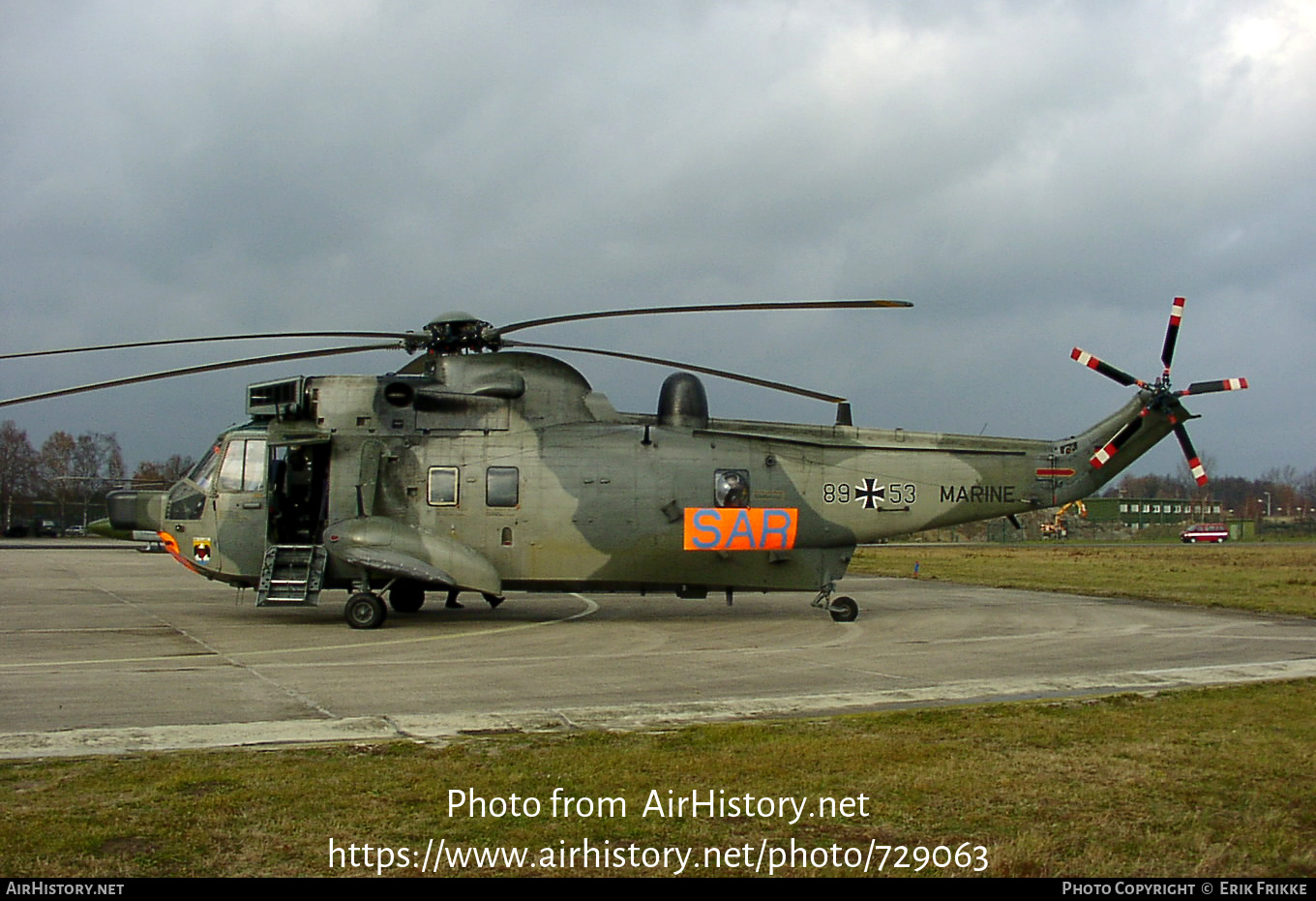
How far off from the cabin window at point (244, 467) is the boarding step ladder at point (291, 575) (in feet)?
4.25

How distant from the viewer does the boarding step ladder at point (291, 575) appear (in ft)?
54.3

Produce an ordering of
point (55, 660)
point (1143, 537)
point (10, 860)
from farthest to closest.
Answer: point (1143, 537) < point (55, 660) < point (10, 860)

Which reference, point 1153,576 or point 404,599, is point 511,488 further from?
point 1153,576

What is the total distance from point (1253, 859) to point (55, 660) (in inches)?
501

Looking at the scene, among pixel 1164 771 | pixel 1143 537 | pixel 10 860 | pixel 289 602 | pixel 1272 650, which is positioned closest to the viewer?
pixel 10 860

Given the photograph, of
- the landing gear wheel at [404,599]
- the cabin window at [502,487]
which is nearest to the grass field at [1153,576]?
the cabin window at [502,487]

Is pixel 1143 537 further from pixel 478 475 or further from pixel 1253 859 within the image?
pixel 1253 859

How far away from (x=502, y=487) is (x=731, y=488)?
3.99 metres

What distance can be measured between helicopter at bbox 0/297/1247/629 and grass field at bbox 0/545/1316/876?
853 centimetres

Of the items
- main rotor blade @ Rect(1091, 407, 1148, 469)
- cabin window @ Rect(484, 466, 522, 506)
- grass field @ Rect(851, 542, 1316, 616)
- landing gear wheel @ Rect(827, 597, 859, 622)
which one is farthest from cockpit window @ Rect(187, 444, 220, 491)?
grass field @ Rect(851, 542, 1316, 616)

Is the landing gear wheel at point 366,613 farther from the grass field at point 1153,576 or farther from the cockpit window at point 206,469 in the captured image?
the grass field at point 1153,576

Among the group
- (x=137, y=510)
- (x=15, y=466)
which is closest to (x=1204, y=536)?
(x=137, y=510)

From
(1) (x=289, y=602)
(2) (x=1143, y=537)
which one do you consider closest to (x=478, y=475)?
(1) (x=289, y=602)
